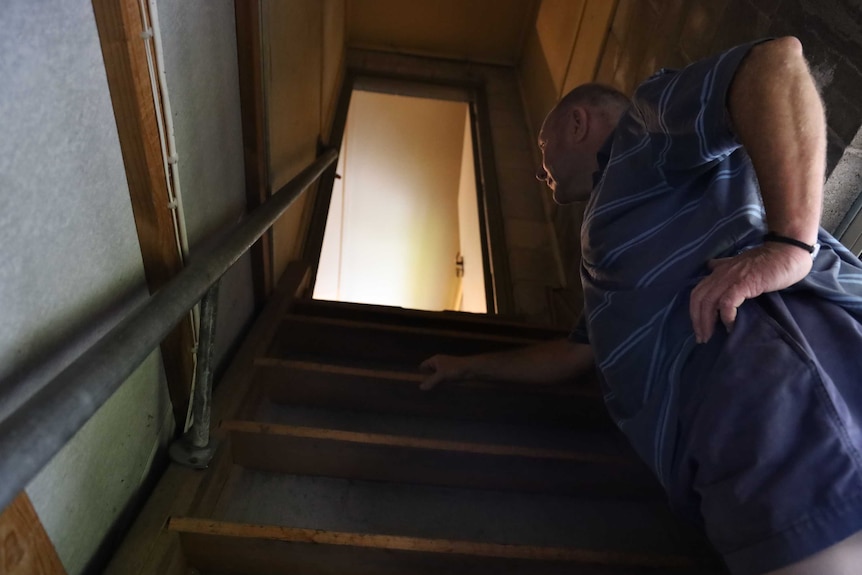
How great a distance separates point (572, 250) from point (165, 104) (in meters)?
2.45

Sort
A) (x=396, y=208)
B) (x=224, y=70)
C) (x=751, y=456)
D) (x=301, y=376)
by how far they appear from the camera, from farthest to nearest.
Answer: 1. (x=396, y=208)
2. (x=301, y=376)
3. (x=224, y=70)
4. (x=751, y=456)

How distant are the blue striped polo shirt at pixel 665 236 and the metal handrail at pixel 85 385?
768mm

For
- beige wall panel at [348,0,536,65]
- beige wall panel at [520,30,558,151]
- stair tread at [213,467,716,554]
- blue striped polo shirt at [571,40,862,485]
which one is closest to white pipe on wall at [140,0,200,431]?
stair tread at [213,467,716,554]

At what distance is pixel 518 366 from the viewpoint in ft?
5.85

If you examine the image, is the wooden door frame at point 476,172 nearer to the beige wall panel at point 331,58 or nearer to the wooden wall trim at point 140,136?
the beige wall panel at point 331,58

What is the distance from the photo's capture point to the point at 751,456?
88cm

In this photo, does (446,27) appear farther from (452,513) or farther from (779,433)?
(779,433)

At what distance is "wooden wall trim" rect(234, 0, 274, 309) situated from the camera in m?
1.59

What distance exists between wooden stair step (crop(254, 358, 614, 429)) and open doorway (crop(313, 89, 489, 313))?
8.49 feet

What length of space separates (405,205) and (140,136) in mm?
5816

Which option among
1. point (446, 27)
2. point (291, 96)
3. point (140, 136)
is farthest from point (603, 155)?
point (446, 27)

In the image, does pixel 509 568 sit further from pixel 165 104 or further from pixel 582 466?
pixel 165 104

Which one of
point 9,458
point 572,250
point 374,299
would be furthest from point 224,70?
point 374,299

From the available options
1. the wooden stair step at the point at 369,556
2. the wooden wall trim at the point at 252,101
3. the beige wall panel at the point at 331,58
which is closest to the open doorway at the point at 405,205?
the beige wall panel at the point at 331,58
